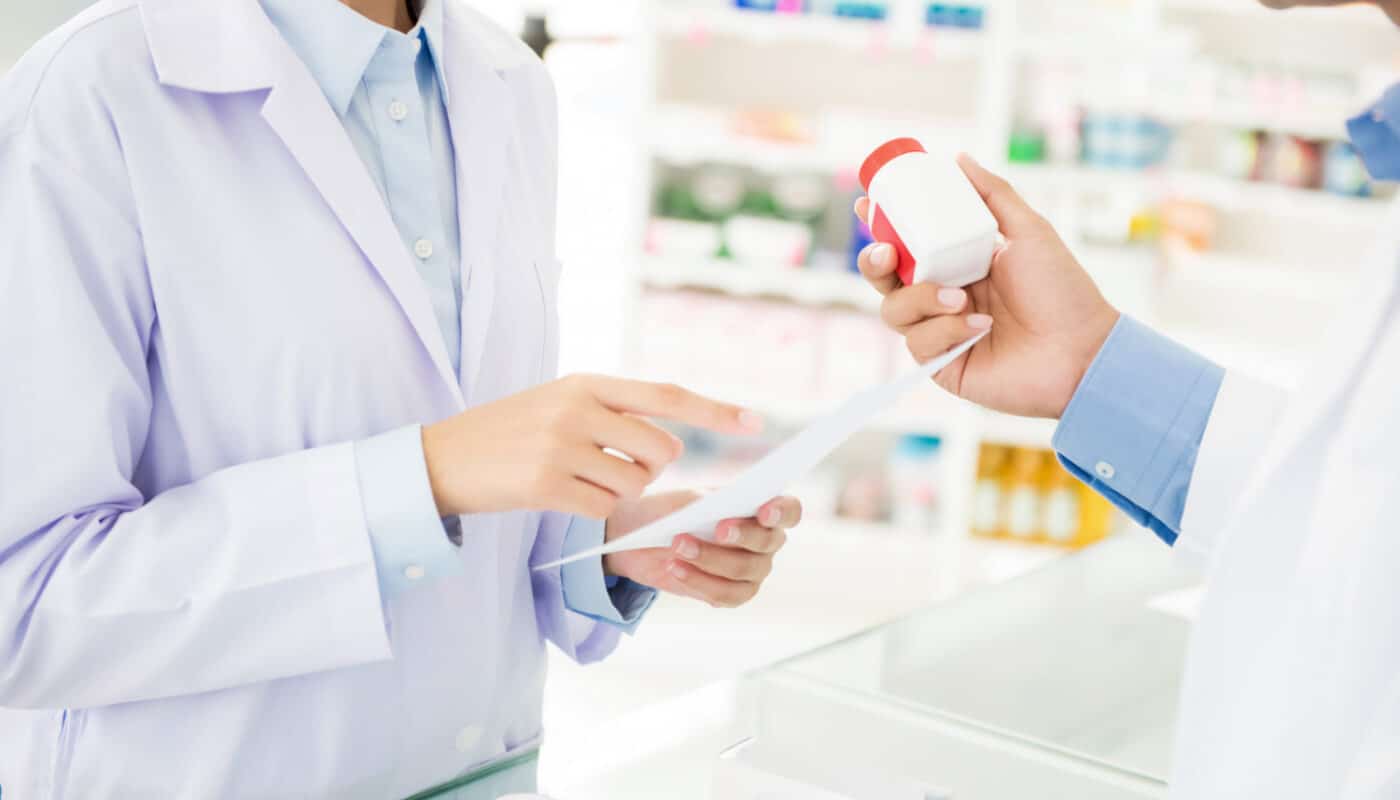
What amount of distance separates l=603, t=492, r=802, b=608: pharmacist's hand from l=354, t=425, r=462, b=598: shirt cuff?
0.29 m

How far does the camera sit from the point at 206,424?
1150mm

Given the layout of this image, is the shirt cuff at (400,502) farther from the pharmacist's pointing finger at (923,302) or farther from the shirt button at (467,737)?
the pharmacist's pointing finger at (923,302)

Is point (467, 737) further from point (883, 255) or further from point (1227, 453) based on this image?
point (1227, 453)

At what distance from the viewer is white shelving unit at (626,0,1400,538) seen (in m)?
4.04

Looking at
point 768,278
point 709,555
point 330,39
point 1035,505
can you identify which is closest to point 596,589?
point 709,555

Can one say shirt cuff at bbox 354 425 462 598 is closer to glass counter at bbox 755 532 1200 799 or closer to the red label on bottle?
glass counter at bbox 755 532 1200 799

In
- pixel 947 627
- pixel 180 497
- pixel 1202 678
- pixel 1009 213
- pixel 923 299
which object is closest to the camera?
pixel 1202 678

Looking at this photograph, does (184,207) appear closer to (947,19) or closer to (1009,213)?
(1009,213)

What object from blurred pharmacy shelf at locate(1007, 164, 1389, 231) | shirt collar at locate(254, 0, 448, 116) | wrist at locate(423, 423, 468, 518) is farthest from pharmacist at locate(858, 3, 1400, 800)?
blurred pharmacy shelf at locate(1007, 164, 1389, 231)

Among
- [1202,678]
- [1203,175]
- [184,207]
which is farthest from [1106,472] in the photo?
[1203,175]

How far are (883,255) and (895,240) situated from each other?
2 cm

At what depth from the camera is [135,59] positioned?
3.67 ft

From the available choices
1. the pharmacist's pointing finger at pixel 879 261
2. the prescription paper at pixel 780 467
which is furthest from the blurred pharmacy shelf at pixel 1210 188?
the prescription paper at pixel 780 467

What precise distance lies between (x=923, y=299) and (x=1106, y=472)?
309 millimetres
